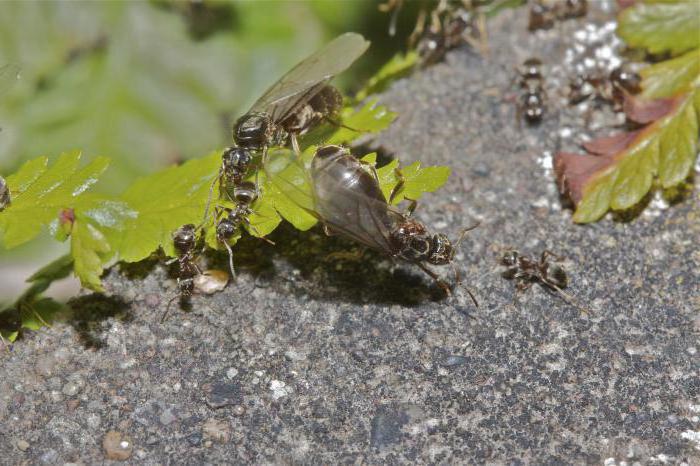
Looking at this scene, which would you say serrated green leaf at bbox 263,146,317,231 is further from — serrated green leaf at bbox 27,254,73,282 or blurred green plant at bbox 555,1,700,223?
blurred green plant at bbox 555,1,700,223

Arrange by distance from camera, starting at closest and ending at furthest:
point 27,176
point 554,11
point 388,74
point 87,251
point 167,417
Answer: point 87,251 < point 167,417 < point 27,176 < point 388,74 < point 554,11

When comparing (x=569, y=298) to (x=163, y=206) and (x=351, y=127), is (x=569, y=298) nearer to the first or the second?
(x=351, y=127)

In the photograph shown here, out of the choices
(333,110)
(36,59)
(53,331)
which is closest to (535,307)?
(333,110)

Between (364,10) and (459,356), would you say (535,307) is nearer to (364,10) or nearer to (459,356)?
(459,356)

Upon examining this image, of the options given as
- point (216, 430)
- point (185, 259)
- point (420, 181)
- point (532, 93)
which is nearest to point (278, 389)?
point (216, 430)

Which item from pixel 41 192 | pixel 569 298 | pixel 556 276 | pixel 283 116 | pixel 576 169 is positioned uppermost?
pixel 41 192
